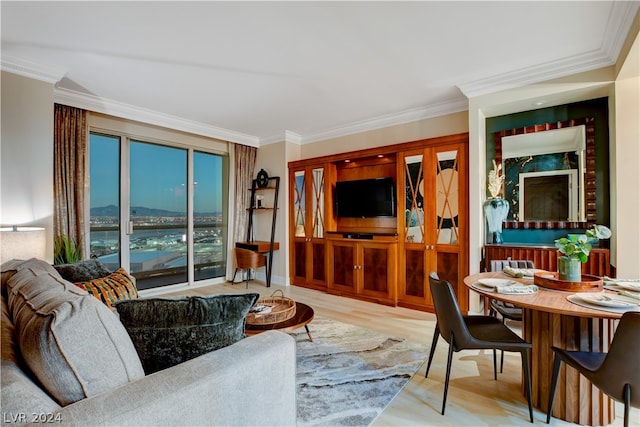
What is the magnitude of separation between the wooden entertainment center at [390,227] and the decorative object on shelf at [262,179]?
1.81 ft

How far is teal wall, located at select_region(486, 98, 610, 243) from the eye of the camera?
9.41ft

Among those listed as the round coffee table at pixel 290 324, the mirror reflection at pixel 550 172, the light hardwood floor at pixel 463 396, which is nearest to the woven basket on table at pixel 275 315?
the round coffee table at pixel 290 324

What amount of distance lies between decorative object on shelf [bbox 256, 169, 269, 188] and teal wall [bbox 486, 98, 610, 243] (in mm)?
3476

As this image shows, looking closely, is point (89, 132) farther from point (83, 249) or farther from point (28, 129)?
point (83, 249)

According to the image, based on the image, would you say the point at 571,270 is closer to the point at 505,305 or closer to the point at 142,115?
the point at 505,305

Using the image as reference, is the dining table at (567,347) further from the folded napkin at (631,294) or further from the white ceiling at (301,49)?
the white ceiling at (301,49)

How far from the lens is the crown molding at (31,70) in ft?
8.69

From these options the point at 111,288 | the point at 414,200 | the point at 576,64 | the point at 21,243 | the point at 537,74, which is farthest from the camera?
the point at 414,200

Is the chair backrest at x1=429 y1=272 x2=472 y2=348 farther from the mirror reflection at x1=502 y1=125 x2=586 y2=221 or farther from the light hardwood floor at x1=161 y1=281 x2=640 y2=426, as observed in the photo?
the mirror reflection at x1=502 y1=125 x2=586 y2=221

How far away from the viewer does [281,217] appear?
5.25 m

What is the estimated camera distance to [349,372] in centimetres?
230

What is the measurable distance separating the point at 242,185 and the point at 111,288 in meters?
3.72

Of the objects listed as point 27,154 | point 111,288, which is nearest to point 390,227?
point 111,288

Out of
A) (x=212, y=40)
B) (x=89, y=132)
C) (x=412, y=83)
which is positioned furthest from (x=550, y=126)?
(x=89, y=132)
